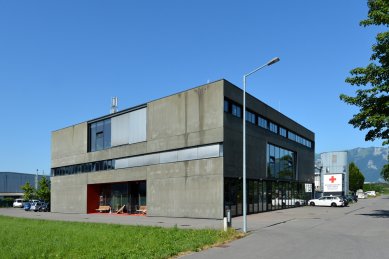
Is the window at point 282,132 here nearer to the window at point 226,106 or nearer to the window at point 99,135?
the window at point 226,106

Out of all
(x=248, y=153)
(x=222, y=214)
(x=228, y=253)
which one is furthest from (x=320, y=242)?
(x=248, y=153)

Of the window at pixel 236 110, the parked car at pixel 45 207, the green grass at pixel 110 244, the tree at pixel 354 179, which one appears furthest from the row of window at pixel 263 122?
the tree at pixel 354 179

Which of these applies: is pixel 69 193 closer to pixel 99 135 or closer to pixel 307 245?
pixel 99 135

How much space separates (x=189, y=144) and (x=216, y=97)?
4.48m

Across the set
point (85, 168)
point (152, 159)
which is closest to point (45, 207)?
point (85, 168)

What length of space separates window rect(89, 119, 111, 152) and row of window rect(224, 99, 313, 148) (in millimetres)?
15194

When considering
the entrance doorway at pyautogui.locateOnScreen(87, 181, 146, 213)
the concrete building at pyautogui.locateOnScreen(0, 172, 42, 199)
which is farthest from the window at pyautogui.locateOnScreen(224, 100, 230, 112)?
the concrete building at pyautogui.locateOnScreen(0, 172, 42, 199)

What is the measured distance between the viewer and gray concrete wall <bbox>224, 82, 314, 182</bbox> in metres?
32.1

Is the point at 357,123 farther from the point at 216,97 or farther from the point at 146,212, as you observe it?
the point at 146,212

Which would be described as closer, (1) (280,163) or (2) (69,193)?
(1) (280,163)

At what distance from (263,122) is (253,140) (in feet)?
11.7

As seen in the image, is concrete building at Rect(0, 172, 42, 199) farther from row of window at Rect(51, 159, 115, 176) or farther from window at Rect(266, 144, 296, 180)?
window at Rect(266, 144, 296, 180)

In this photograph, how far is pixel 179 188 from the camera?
34.0 meters

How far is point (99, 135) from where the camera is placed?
4503 centimetres
